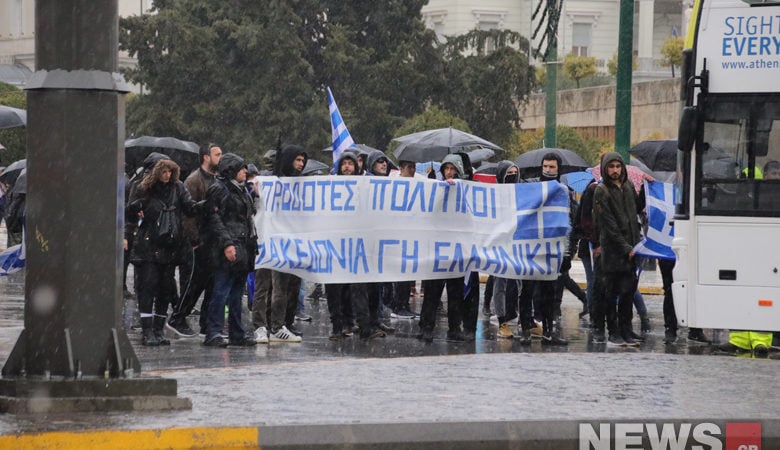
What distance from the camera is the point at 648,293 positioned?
21.5m

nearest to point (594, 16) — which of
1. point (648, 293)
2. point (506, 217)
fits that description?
point (648, 293)

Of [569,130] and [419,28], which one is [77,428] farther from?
[419,28]

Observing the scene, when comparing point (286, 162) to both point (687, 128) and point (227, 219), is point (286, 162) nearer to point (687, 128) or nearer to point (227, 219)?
point (227, 219)

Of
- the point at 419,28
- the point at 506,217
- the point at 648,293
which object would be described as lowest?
the point at 648,293

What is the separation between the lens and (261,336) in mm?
13930

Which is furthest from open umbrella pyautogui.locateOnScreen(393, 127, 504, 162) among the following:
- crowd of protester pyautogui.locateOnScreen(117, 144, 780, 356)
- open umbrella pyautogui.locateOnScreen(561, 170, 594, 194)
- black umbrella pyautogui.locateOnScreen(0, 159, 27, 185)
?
crowd of protester pyautogui.locateOnScreen(117, 144, 780, 356)

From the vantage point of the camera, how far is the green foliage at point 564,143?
3869 cm

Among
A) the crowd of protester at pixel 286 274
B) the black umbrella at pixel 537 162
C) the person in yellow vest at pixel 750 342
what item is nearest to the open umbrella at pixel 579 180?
the black umbrella at pixel 537 162

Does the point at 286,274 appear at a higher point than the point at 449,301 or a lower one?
higher

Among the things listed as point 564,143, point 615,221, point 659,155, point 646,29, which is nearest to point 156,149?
point 659,155

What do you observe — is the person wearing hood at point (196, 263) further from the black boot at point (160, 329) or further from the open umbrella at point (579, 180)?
the open umbrella at point (579, 180)

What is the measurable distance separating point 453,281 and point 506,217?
2.74 feet

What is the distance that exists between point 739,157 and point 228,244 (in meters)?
4.57

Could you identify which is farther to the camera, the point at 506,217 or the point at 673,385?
the point at 506,217
